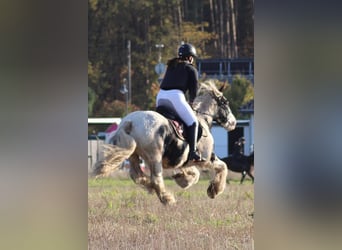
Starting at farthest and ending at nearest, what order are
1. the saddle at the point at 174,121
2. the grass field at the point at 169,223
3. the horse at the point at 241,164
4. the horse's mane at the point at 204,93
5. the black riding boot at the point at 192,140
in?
the horse at the point at 241,164 < the horse's mane at the point at 204,93 < the black riding boot at the point at 192,140 < the saddle at the point at 174,121 < the grass field at the point at 169,223

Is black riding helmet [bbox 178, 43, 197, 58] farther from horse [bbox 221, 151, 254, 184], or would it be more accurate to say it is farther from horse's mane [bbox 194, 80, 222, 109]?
horse [bbox 221, 151, 254, 184]

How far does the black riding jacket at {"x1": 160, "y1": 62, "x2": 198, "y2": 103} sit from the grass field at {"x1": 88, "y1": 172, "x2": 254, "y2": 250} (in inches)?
43.6

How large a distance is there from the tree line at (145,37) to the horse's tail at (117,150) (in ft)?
51.6

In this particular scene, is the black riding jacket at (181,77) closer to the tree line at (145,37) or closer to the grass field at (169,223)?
the grass field at (169,223)

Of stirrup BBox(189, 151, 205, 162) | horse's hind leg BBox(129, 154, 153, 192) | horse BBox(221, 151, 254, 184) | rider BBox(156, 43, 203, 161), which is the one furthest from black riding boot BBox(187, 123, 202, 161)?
horse BBox(221, 151, 254, 184)

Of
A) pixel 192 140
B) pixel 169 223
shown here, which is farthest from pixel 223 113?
pixel 169 223

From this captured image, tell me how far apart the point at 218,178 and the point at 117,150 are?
126 centimetres

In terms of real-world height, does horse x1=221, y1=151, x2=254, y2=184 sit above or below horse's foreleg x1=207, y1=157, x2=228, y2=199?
below

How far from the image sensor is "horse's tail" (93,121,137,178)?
21.5ft

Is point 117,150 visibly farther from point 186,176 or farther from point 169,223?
point 186,176

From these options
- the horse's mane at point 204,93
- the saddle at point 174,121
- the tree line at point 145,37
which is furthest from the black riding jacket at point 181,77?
the tree line at point 145,37

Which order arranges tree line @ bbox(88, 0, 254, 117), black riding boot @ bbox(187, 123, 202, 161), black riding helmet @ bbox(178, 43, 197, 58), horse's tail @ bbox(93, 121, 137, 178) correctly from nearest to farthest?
1. horse's tail @ bbox(93, 121, 137, 178)
2. black riding helmet @ bbox(178, 43, 197, 58)
3. black riding boot @ bbox(187, 123, 202, 161)
4. tree line @ bbox(88, 0, 254, 117)

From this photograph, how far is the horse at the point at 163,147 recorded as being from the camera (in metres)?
6.62

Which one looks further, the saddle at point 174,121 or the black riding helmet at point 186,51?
the saddle at point 174,121
